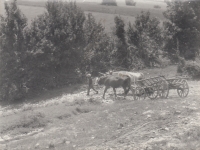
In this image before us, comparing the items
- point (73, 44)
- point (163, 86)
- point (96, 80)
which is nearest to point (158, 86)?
point (163, 86)

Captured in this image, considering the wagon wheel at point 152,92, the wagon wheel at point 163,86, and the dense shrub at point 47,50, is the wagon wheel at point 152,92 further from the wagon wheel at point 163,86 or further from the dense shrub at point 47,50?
the dense shrub at point 47,50

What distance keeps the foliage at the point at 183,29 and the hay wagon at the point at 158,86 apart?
15591 mm

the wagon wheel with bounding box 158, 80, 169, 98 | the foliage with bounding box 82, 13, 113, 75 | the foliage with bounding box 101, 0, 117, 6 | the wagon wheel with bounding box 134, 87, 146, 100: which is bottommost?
the wagon wheel with bounding box 134, 87, 146, 100

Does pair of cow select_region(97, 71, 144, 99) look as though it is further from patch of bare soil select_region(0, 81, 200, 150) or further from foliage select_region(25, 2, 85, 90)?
foliage select_region(25, 2, 85, 90)

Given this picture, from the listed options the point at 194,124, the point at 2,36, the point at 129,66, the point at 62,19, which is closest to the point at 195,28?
the point at 129,66

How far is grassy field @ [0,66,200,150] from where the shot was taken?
1084 cm

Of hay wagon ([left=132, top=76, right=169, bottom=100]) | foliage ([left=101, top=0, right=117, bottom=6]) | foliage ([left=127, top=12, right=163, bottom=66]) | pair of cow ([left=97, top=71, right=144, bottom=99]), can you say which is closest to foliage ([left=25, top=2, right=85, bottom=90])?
foliage ([left=127, top=12, right=163, bottom=66])

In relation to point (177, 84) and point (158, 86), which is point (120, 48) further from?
point (177, 84)

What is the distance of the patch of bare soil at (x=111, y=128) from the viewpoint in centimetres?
1084

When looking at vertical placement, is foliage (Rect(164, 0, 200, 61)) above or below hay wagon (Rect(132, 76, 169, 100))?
above

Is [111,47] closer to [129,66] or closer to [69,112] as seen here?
[129,66]

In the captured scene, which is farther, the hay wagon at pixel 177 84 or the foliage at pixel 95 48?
the foliage at pixel 95 48

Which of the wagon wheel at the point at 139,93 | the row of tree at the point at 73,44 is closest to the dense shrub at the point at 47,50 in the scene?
the row of tree at the point at 73,44

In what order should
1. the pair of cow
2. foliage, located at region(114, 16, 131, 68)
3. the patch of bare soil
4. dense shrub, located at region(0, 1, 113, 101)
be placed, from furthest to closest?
foliage, located at region(114, 16, 131, 68), dense shrub, located at region(0, 1, 113, 101), the pair of cow, the patch of bare soil
